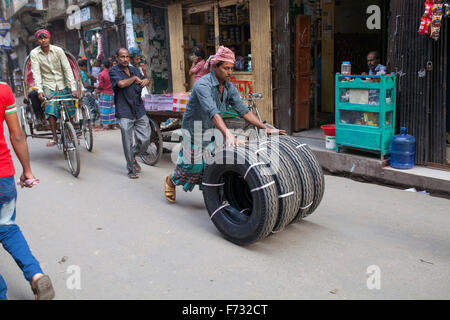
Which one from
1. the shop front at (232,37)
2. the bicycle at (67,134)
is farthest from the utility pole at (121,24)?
the bicycle at (67,134)

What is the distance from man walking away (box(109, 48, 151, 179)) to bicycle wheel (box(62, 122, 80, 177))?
0.79 meters

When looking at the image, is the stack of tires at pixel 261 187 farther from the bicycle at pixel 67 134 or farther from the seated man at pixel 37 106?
the seated man at pixel 37 106

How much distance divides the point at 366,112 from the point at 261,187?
3104 mm

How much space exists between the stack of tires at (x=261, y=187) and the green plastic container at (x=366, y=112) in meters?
2.17

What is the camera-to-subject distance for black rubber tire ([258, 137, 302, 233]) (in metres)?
A: 3.73

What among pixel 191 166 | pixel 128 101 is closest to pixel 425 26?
pixel 191 166

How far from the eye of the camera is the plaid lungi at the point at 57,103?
23.3 ft

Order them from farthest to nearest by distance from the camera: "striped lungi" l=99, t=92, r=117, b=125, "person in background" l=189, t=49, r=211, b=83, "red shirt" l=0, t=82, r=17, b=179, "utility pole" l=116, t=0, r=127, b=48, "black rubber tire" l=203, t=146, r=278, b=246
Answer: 1. "utility pole" l=116, t=0, r=127, b=48
2. "striped lungi" l=99, t=92, r=117, b=125
3. "person in background" l=189, t=49, r=211, b=83
4. "black rubber tire" l=203, t=146, r=278, b=246
5. "red shirt" l=0, t=82, r=17, b=179

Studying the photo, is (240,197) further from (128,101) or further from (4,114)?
(128,101)

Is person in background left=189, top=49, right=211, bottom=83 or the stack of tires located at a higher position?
person in background left=189, top=49, right=211, bottom=83

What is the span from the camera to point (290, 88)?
325 inches

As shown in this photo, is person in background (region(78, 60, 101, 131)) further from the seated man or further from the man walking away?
the man walking away

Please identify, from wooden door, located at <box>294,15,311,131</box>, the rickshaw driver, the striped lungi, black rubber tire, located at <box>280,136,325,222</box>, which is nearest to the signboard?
the striped lungi

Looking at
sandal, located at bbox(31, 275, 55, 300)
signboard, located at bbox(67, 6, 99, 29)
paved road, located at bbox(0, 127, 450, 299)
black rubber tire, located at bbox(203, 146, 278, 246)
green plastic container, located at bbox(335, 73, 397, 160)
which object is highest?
signboard, located at bbox(67, 6, 99, 29)
